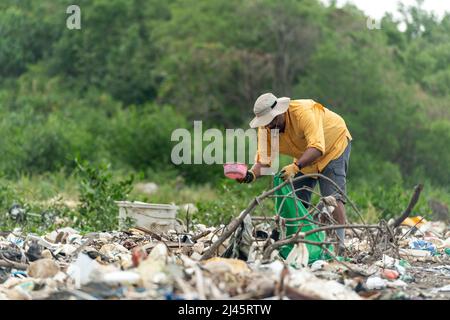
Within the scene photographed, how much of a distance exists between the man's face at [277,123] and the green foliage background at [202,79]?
39.9 feet

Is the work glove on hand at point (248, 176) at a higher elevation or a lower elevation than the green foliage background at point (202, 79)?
lower

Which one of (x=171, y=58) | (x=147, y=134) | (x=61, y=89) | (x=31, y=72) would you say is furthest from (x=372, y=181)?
(x=31, y=72)

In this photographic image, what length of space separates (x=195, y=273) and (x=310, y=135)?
237cm

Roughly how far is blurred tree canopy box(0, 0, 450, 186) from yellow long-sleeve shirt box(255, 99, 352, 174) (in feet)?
44.5

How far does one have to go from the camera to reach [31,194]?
12.8 metres

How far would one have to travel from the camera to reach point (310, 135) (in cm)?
655

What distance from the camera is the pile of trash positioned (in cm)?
442

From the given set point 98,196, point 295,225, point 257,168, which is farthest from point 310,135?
point 98,196

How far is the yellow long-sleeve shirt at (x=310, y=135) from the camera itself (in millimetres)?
6586

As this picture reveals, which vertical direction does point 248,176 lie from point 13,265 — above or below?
above

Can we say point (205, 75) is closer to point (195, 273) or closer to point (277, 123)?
point (277, 123)

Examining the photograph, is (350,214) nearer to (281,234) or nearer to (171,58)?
(281,234)

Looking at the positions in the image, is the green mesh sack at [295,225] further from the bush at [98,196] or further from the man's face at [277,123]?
the bush at [98,196]

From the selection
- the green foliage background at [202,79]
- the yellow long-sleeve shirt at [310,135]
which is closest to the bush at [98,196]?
the yellow long-sleeve shirt at [310,135]
